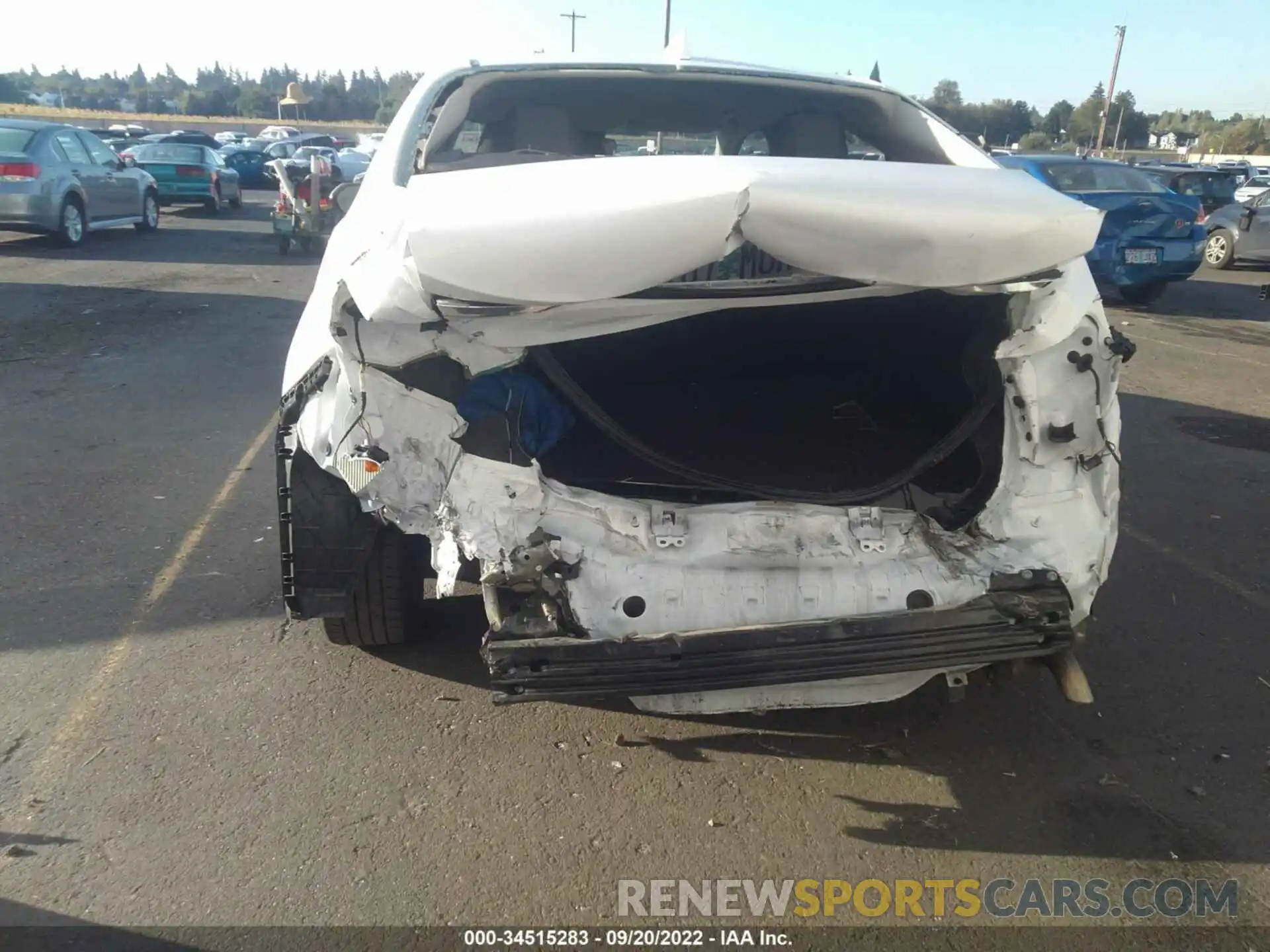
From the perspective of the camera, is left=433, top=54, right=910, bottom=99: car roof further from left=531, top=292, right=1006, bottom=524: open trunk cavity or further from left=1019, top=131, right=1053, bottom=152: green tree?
left=1019, top=131, right=1053, bottom=152: green tree

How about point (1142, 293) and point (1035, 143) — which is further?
point (1035, 143)

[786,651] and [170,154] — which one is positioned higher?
[170,154]

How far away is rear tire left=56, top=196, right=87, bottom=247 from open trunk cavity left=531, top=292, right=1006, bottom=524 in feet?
41.0

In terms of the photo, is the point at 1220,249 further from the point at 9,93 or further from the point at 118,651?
the point at 9,93

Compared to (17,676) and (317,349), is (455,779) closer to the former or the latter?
(317,349)

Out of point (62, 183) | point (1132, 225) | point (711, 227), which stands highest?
point (711, 227)

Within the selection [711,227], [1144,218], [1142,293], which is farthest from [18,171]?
[1142,293]

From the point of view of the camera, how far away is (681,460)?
131 inches

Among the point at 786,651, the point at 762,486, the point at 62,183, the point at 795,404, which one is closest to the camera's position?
the point at 786,651

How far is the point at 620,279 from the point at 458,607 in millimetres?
1910

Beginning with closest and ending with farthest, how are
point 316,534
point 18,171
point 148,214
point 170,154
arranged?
point 316,534, point 18,171, point 148,214, point 170,154

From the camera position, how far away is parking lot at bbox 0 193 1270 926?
241cm

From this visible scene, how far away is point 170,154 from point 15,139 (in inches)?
→ 278

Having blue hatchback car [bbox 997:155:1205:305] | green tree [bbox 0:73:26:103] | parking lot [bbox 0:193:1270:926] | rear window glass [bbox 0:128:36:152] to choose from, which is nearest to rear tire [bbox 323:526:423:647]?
parking lot [bbox 0:193:1270:926]
